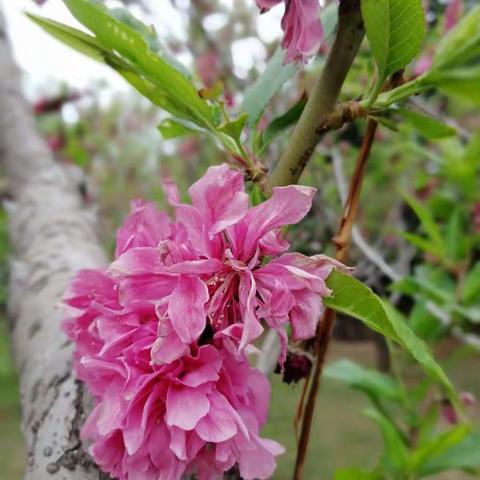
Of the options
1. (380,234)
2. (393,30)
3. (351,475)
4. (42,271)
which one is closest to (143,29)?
(393,30)

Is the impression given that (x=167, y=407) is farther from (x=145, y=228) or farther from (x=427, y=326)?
(x=427, y=326)

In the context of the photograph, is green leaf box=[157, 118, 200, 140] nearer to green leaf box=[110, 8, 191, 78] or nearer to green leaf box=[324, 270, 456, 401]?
green leaf box=[110, 8, 191, 78]

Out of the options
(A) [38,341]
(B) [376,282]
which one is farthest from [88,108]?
(A) [38,341]

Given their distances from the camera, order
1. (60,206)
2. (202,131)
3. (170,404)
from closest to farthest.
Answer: (170,404)
(202,131)
(60,206)

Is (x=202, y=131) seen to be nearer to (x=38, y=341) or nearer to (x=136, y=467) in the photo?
(x=136, y=467)

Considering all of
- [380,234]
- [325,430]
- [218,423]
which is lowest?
[325,430]

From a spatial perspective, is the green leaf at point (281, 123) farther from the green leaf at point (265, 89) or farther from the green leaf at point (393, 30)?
the green leaf at point (393, 30)
